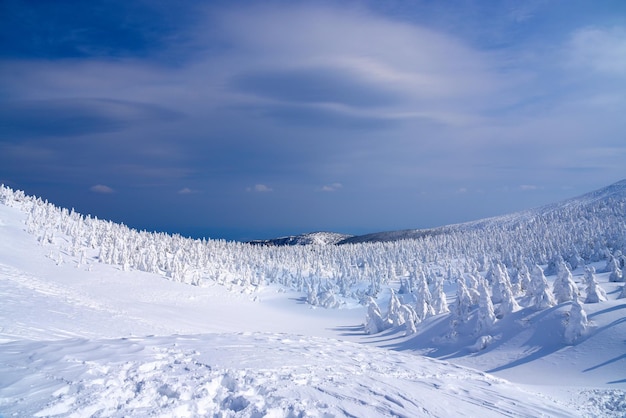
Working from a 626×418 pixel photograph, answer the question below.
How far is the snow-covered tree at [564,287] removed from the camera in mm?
34969

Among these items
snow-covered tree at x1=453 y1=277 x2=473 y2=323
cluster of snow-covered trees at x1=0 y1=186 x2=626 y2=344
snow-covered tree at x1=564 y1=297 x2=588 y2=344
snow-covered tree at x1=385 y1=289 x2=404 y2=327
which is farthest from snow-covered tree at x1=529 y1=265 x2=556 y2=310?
snow-covered tree at x1=385 y1=289 x2=404 y2=327

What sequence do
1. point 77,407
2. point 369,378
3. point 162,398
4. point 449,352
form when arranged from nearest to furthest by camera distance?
point 77,407 → point 162,398 → point 369,378 → point 449,352

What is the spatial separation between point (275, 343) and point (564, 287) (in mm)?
28844

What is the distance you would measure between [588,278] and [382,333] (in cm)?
2554

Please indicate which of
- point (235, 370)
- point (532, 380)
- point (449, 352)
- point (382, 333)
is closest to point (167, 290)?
point (382, 333)

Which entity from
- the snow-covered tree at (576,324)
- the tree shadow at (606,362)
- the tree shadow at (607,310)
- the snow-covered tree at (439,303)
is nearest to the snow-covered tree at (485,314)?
the snow-covered tree at (576,324)

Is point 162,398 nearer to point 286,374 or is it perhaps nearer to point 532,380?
point 286,374

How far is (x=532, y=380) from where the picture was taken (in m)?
26.5

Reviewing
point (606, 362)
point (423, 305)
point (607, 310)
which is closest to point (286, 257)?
point (423, 305)

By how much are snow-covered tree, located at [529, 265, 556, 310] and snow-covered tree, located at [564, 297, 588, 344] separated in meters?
4.91

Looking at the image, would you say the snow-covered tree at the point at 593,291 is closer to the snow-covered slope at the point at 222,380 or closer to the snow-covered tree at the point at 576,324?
the snow-covered tree at the point at 576,324

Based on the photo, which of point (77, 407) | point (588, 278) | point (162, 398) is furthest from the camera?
point (588, 278)

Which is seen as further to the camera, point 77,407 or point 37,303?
point 37,303

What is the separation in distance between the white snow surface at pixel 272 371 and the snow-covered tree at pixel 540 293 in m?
1.09
